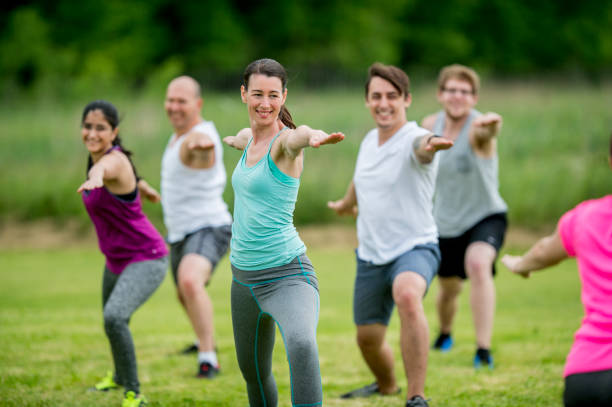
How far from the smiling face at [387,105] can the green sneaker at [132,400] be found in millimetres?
2596

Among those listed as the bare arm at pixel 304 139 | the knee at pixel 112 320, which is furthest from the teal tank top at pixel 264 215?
the knee at pixel 112 320

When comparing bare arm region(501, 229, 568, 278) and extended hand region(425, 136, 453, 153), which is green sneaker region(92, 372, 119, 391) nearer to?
extended hand region(425, 136, 453, 153)

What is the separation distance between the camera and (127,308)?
5.04 m

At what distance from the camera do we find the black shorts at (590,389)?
9.34 ft

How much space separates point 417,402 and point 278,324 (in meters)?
1.41

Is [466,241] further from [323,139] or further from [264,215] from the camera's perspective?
[323,139]

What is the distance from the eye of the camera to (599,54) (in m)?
44.0

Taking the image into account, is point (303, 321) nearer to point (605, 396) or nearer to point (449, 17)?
point (605, 396)

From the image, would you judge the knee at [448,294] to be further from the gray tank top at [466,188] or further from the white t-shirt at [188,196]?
the white t-shirt at [188,196]

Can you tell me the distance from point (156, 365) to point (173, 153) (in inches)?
75.9

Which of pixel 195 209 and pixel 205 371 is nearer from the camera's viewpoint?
pixel 205 371

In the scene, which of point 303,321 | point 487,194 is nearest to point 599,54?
point 487,194

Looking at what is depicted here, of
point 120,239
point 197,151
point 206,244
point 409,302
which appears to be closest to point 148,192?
point 197,151

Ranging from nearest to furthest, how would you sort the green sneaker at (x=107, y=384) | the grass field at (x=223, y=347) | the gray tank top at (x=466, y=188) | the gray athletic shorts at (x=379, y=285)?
the gray athletic shorts at (x=379, y=285) < the grass field at (x=223, y=347) < the green sneaker at (x=107, y=384) < the gray tank top at (x=466, y=188)
